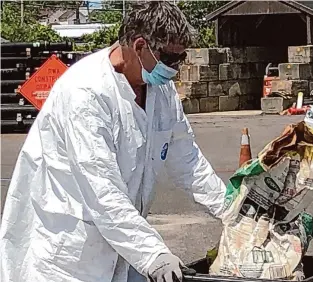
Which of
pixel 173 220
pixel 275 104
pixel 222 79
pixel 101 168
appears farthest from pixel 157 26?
pixel 222 79

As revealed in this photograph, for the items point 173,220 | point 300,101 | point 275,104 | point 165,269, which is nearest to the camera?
point 165,269

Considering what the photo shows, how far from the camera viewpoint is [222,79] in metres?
22.3

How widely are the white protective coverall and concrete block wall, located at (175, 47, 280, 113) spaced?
17299 mm

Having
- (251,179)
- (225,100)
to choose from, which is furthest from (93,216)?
(225,100)

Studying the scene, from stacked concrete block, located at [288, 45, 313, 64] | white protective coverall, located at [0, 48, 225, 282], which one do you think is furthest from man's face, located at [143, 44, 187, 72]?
stacked concrete block, located at [288, 45, 313, 64]

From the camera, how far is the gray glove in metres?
3.24

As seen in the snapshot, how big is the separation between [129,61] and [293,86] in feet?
58.2

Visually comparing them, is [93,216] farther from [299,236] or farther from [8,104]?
[8,104]

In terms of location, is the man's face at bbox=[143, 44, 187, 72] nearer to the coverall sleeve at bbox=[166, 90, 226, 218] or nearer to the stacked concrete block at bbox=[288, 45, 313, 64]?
the coverall sleeve at bbox=[166, 90, 226, 218]

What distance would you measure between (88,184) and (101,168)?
8 centimetres

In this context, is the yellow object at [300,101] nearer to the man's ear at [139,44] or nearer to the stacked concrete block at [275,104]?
the stacked concrete block at [275,104]

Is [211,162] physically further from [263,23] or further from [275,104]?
[263,23]

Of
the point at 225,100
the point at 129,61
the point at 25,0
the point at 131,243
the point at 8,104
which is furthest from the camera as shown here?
the point at 25,0

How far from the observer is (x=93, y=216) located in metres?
3.40
